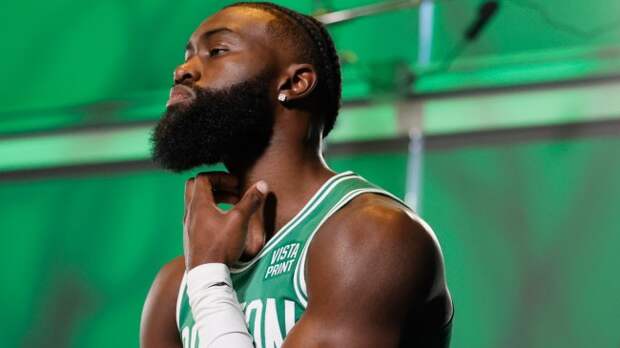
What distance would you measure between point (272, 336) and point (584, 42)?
80.1 inches

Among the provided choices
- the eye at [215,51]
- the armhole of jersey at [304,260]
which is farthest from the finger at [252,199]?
the eye at [215,51]

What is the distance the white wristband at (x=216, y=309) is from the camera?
138cm

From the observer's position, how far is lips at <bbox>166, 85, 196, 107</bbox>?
1.63m

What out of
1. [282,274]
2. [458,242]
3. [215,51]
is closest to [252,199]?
[282,274]

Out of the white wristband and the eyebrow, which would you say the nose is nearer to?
the eyebrow

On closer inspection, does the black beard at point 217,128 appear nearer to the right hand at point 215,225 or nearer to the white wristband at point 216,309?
the right hand at point 215,225

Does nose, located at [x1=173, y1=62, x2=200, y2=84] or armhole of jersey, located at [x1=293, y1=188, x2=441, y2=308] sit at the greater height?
nose, located at [x1=173, y1=62, x2=200, y2=84]

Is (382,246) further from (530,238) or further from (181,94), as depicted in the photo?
(530,238)

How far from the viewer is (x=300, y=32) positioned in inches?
67.2

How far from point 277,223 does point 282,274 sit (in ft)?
0.44

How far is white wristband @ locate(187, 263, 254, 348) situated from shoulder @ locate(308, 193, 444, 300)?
0.13 meters

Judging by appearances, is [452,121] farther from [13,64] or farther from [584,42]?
[13,64]

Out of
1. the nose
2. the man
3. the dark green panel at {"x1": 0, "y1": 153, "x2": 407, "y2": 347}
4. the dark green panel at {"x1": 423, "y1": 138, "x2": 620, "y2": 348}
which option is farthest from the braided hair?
the dark green panel at {"x1": 0, "y1": 153, "x2": 407, "y2": 347}

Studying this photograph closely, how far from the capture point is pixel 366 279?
1.33 metres
